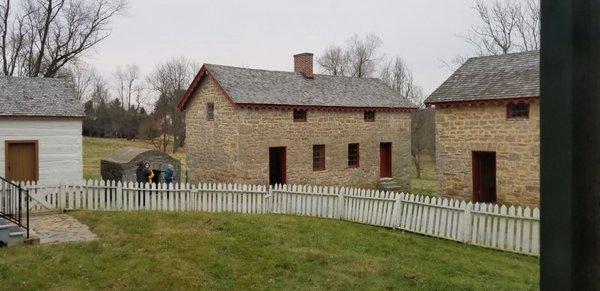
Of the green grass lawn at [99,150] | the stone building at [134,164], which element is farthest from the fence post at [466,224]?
the green grass lawn at [99,150]

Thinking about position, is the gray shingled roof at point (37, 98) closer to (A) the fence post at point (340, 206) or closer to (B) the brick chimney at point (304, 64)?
(A) the fence post at point (340, 206)

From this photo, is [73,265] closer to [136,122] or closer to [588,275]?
[588,275]

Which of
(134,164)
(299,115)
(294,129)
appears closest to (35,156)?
(134,164)

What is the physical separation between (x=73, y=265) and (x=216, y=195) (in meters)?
7.07

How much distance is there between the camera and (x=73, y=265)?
29.8 feet

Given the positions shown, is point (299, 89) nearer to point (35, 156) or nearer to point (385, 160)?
point (385, 160)

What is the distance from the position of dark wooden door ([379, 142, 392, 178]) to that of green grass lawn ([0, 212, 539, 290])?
1401 centimetres

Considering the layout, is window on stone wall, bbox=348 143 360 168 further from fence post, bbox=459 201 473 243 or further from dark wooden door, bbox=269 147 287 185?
fence post, bbox=459 201 473 243

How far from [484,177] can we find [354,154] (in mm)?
8408

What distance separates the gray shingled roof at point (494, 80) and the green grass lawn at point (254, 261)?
23.4ft

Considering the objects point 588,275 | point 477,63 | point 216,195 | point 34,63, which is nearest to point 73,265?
point 216,195

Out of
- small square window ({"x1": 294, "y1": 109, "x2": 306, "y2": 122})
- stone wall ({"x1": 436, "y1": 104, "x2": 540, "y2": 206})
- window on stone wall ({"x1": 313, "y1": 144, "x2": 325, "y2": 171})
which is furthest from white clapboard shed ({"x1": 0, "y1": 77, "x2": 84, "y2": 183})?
stone wall ({"x1": 436, "y1": 104, "x2": 540, "y2": 206})

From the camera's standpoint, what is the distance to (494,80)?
18000mm

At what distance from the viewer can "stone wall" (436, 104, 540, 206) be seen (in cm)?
1595
